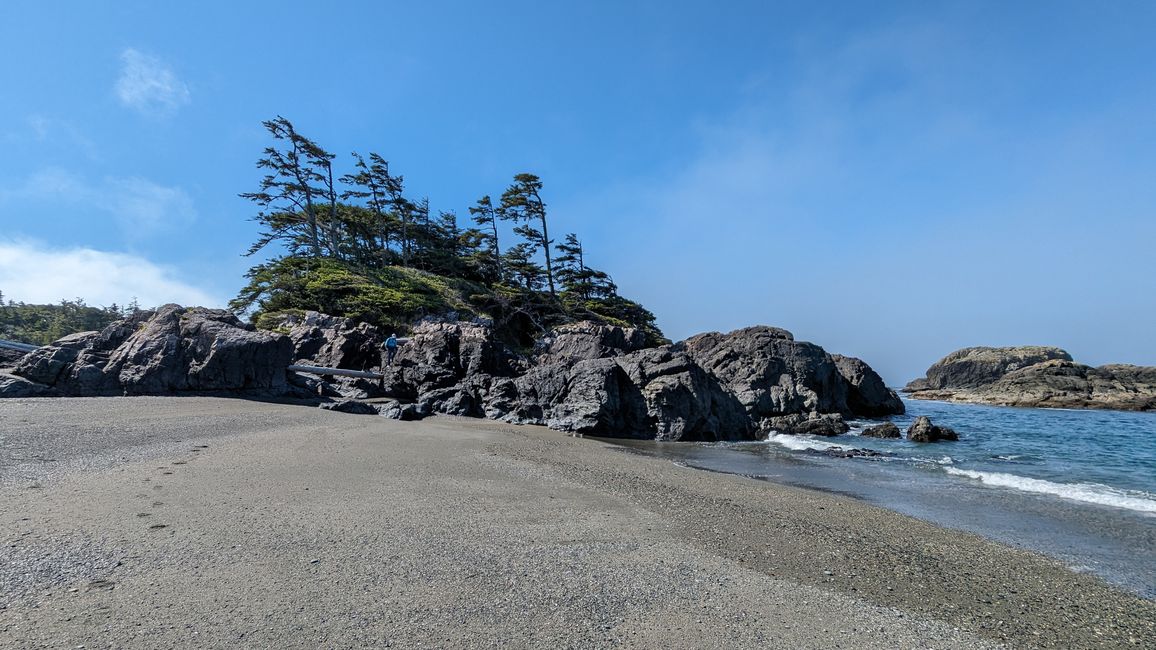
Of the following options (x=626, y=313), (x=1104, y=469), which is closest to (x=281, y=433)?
(x=1104, y=469)

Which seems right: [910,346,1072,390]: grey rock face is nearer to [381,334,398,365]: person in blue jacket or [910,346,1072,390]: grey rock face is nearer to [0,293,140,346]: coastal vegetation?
[381,334,398,365]: person in blue jacket

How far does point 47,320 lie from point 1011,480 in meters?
61.9

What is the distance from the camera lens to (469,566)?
4699mm

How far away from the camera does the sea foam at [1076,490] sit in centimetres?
992

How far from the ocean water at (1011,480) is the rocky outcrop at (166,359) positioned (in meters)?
14.3

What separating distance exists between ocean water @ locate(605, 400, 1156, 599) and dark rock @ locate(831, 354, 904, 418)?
13.0 m

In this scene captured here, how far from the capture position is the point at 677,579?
4.77m

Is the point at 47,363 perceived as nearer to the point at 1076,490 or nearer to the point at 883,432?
the point at 1076,490

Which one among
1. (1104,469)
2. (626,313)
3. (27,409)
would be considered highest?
(626,313)

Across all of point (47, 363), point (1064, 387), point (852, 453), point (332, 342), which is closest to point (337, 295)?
point (332, 342)

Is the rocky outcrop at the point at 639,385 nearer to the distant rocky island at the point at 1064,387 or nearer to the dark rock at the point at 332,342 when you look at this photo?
the dark rock at the point at 332,342

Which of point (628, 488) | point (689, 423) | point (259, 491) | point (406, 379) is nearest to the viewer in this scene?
point (259, 491)

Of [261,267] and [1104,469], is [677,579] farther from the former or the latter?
[261,267]

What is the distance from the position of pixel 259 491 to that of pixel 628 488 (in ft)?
18.1
